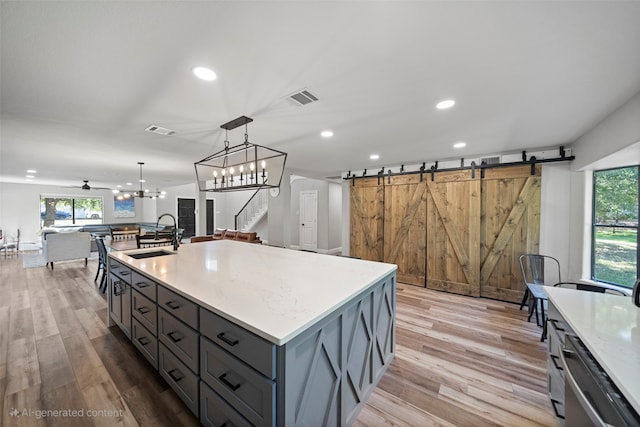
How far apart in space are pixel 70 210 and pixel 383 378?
1382 centimetres

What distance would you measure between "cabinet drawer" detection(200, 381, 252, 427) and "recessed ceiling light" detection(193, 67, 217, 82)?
2.09m

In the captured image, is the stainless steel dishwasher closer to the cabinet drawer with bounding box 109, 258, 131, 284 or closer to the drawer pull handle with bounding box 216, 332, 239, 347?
the drawer pull handle with bounding box 216, 332, 239, 347

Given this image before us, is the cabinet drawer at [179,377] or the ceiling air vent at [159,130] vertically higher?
the ceiling air vent at [159,130]

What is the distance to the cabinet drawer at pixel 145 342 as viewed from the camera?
2068mm

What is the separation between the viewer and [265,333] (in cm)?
109

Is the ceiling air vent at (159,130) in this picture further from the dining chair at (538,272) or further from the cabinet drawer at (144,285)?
the dining chair at (538,272)

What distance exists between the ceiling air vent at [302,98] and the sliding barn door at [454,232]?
3.24 m

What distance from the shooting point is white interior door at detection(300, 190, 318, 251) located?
8.18 metres

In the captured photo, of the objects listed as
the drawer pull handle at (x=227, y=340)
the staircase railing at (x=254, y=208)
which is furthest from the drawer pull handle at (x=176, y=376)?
the staircase railing at (x=254, y=208)

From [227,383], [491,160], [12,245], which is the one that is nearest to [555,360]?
[227,383]

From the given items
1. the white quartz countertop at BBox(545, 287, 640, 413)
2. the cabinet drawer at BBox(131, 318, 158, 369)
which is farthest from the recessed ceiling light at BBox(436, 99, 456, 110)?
the cabinet drawer at BBox(131, 318, 158, 369)

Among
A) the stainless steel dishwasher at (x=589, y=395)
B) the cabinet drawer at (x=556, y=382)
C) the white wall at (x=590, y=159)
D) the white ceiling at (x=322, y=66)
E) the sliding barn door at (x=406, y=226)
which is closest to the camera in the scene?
the stainless steel dishwasher at (x=589, y=395)

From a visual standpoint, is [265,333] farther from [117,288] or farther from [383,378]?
[117,288]

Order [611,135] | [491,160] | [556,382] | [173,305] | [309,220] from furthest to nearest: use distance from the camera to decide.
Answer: [309,220] → [491,160] → [611,135] → [173,305] → [556,382]
